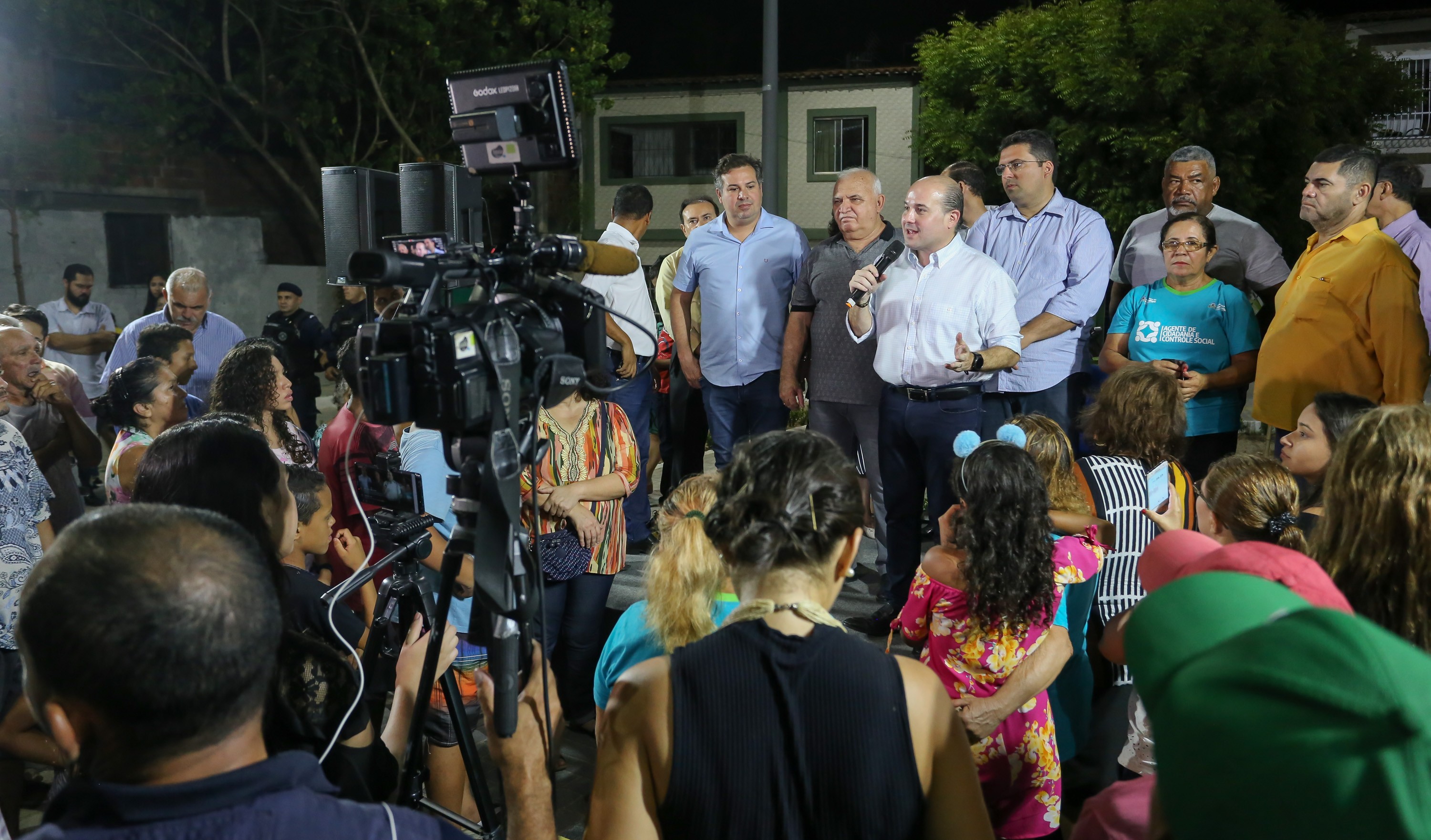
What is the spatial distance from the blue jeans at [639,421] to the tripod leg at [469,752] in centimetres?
350

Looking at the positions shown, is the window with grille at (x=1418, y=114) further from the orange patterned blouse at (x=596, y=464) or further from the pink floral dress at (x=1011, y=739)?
the pink floral dress at (x=1011, y=739)

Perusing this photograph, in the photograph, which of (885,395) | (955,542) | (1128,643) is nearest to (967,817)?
(1128,643)

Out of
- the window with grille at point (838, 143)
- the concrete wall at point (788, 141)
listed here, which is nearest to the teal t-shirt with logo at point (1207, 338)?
the concrete wall at point (788, 141)

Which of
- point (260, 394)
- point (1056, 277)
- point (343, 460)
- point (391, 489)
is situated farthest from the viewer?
point (1056, 277)

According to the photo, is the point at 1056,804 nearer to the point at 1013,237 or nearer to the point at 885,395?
the point at 885,395

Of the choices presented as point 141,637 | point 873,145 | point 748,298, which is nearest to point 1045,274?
point 748,298

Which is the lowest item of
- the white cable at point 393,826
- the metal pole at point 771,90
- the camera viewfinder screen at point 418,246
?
the white cable at point 393,826

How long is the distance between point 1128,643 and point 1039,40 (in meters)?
17.9

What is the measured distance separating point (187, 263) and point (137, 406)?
13.7m

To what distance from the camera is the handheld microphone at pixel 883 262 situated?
15.3 feet

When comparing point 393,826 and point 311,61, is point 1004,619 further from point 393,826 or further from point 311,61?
point 311,61

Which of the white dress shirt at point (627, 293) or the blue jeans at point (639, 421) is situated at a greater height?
the white dress shirt at point (627, 293)

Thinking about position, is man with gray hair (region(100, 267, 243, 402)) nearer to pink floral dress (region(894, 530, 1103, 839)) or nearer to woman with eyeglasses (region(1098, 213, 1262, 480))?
pink floral dress (region(894, 530, 1103, 839))

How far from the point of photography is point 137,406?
372cm
